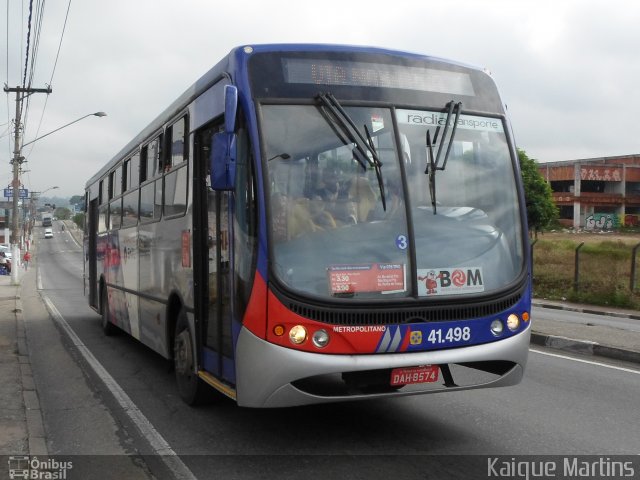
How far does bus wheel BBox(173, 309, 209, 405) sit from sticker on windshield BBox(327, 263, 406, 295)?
2088 mm

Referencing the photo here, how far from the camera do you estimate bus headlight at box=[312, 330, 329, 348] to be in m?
5.05

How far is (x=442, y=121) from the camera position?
18.9 ft

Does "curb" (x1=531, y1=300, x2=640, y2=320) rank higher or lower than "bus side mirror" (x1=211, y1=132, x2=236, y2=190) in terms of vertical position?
lower

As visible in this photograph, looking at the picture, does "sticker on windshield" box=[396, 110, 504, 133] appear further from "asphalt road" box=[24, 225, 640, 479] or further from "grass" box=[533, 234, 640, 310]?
"grass" box=[533, 234, 640, 310]

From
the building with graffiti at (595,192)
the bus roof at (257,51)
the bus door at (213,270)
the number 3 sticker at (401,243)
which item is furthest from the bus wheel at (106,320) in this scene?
the building with graffiti at (595,192)

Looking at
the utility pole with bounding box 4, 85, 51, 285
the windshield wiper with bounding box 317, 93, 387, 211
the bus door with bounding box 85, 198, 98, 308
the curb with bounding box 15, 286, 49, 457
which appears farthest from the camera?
the utility pole with bounding box 4, 85, 51, 285

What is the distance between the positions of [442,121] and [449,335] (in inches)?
67.1

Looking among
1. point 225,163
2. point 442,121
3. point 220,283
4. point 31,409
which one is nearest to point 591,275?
point 442,121

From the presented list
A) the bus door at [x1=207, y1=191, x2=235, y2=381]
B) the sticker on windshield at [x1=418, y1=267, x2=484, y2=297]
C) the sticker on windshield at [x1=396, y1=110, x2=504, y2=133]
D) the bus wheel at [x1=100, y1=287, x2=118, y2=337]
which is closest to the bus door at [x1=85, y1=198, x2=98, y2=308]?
the bus wheel at [x1=100, y1=287, x2=118, y2=337]

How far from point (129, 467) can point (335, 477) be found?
1.56m

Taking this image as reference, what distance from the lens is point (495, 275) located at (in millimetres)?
5652

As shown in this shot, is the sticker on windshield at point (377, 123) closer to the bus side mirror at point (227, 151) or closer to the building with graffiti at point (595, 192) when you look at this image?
the bus side mirror at point (227, 151)

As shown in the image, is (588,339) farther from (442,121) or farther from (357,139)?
(357,139)

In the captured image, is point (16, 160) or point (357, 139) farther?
point (16, 160)
